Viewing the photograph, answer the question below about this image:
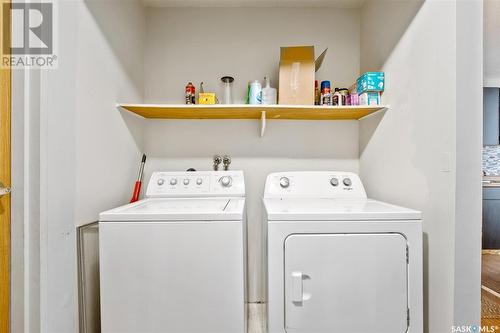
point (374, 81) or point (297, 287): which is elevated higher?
point (374, 81)

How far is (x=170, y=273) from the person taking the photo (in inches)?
43.8

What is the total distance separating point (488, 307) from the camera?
1.74 meters

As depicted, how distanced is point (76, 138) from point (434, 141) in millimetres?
1720

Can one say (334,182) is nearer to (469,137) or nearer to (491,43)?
(469,137)

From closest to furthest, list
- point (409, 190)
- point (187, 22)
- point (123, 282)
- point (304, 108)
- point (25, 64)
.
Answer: point (25, 64) → point (123, 282) → point (409, 190) → point (304, 108) → point (187, 22)

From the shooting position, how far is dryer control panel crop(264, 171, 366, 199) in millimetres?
1745

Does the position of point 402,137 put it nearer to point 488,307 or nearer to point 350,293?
point 350,293

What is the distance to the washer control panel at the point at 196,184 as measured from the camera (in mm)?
1727

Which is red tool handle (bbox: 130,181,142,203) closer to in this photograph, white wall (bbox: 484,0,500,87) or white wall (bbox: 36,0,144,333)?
white wall (bbox: 36,0,144,333)

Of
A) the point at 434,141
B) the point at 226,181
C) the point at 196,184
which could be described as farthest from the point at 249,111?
the point at 434,141

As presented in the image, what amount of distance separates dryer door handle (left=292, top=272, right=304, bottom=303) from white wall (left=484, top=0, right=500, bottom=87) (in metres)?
1.27

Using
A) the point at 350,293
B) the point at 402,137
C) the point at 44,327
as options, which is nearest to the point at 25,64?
the point at 44,327

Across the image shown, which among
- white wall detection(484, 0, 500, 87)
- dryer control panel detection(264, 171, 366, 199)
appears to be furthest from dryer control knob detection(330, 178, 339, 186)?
white wall detection(484, 0, 500, 87)

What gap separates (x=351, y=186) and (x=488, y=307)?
1282 mm
